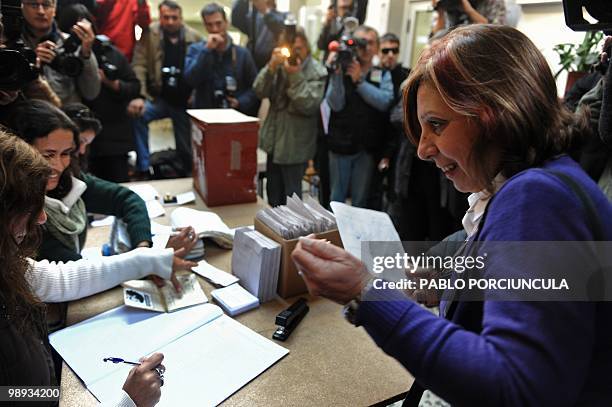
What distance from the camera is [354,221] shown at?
121 centimetres

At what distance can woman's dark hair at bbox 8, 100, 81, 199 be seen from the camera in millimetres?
1332

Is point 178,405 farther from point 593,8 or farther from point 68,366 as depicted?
point 593,8

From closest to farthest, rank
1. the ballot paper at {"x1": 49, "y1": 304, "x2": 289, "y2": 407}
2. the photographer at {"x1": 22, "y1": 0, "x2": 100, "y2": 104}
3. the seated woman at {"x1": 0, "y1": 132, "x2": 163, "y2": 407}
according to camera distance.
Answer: the seated woman at {"x1": 0, "y1": 132, "x2": 163, "y2": 407}
the ballot paper at {"x1": 49, "y1": 304, "x2": 289, "y2": 407}
the photographer at {"x1": 22, "y1": 0, "x2": 100, "y2": 104}

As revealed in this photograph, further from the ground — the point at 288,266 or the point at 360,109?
the point at 360,109

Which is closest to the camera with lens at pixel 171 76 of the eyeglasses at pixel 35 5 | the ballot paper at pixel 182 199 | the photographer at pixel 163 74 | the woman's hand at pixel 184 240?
the photographer at pixel 163 74

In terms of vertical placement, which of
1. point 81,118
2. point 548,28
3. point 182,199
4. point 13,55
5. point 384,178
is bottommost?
point 384,178

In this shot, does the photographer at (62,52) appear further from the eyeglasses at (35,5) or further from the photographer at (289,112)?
the photographer at (289,112)

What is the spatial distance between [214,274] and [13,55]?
798 mm

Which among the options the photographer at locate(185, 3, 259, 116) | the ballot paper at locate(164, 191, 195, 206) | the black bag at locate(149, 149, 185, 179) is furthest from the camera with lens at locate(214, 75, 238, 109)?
the ballot paper at locate(164, 191, 195, 206)

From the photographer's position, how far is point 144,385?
0.85 m

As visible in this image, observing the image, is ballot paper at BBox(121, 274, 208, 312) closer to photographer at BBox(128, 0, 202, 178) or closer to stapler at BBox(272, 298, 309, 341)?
stapler at BBox(272, 298, 309, 341)

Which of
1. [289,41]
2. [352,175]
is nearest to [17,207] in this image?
[289,41]

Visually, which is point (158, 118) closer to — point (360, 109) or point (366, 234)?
point (360, 109)

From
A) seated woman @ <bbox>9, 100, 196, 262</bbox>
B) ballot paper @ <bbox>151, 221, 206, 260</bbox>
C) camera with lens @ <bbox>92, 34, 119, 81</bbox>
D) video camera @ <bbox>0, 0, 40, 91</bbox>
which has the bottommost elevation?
ballot paper @ <bbox>151, 221, 206, 260</bbox>
